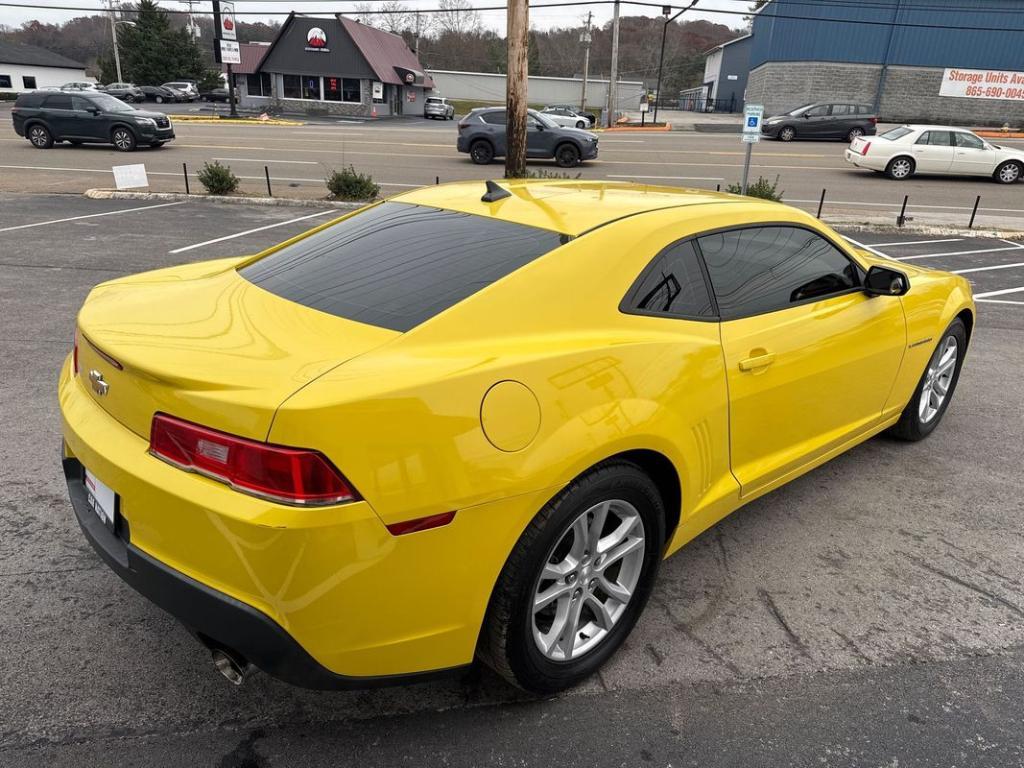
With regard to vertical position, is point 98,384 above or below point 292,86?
below

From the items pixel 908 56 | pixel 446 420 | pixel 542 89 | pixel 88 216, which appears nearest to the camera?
pixel 446 420

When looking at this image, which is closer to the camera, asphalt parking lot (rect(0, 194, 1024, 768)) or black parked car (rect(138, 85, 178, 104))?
asphalt parking lot (rect(0, 194, 1024, 768))

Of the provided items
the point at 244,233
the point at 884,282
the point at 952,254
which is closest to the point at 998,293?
the point at 952,254

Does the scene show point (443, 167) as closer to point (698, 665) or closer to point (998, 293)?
point (998, 293)

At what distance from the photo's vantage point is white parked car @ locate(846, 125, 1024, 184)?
1970cm

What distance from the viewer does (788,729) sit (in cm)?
231

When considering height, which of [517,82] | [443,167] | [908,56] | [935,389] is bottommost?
[443,167]

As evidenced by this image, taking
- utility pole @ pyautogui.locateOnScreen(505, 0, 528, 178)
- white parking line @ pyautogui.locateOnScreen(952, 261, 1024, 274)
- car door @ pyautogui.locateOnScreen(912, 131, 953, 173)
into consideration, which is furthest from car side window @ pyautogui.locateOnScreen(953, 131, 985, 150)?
utility pole @ pyautogui.locateOnScreen(505, 0, 528, 178)

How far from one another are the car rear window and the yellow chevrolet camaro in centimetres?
1

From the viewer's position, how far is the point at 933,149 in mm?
19719

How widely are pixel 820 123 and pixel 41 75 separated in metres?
78.1

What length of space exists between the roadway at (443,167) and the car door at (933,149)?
62 cm

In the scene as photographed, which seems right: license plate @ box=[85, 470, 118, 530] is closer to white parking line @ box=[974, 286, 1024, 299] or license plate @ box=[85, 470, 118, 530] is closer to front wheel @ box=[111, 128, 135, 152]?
white parking line @ box=[974, 286, 1024, 299]

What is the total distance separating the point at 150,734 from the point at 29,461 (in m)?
2.19
